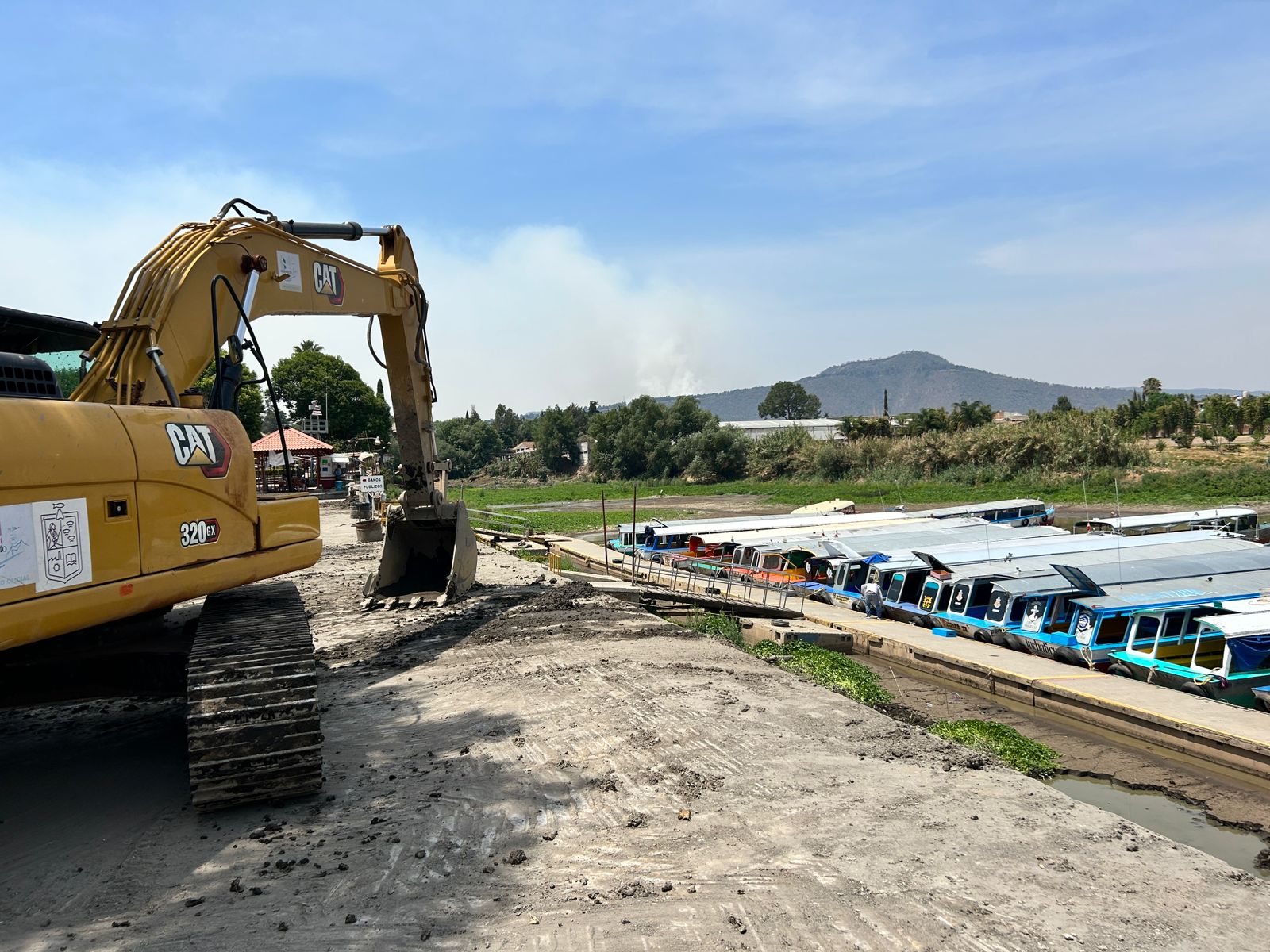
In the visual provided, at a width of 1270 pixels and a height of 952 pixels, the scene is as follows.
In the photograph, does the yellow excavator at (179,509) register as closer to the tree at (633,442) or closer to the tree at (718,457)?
the tree at (718,457)

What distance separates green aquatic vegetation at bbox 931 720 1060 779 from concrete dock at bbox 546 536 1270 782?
52.8 inches

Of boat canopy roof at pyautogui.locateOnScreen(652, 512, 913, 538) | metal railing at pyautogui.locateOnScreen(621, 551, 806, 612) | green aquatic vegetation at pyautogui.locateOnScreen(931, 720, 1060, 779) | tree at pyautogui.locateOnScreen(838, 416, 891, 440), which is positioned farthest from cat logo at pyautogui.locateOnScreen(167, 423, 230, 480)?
tree at pyautogui.locateOnScreen(838, 416, 891, 440)

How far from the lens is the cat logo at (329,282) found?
10.4 m

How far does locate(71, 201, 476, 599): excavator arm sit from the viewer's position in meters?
6.81

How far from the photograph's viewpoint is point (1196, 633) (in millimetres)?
13430

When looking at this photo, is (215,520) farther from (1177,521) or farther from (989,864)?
(1177,521)

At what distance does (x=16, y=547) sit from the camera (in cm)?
475

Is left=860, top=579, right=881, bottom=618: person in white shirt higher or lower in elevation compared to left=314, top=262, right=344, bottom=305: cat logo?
lower

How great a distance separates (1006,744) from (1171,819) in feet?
5.88

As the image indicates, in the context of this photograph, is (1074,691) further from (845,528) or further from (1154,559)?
(845,528)

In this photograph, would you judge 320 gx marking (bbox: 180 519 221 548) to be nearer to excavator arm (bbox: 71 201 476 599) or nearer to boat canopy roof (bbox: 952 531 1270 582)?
excavator arm (bbox: 71 201 476 599)

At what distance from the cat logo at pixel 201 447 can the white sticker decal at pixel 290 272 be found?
3742 mm

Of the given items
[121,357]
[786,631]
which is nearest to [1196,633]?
[786,631]

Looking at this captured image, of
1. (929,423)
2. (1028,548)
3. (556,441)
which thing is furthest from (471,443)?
(1028,548)
